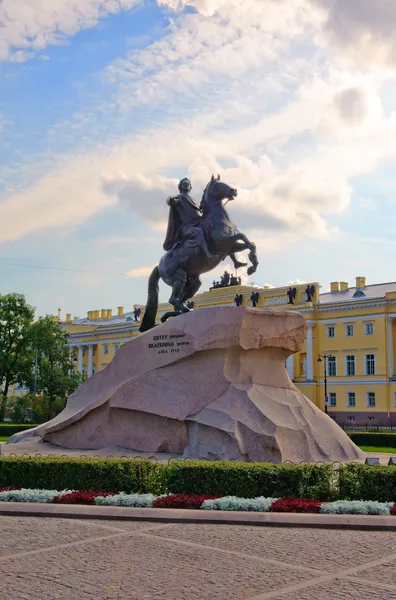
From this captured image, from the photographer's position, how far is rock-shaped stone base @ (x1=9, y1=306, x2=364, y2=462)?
45.6 ft

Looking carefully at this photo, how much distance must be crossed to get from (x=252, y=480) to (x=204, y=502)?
3.31ft

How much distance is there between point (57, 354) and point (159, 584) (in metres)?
50.8

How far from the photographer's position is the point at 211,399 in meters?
14.8

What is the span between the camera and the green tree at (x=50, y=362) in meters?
52.8

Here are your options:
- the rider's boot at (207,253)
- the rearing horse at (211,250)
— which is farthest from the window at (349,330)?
the rider's boot at (207,253)

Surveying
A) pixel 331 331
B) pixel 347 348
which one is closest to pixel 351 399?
pixel 347 348

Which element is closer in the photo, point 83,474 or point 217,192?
point 83,474

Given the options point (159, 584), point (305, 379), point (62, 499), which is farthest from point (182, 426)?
point (305, 379)

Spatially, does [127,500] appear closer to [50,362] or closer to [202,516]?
[202,516]

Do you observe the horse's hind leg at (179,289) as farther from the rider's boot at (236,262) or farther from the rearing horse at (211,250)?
the rider's boot at (236,262)

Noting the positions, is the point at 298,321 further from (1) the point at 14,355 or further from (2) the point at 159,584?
(1) the point at 14,355

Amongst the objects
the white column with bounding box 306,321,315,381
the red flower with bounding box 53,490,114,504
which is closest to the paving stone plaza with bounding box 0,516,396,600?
the red flower with bounding box 53,490,114,504

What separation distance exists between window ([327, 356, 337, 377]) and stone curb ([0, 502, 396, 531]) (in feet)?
185

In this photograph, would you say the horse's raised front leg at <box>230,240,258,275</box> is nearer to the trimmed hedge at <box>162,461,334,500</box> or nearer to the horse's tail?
the horse's tail
